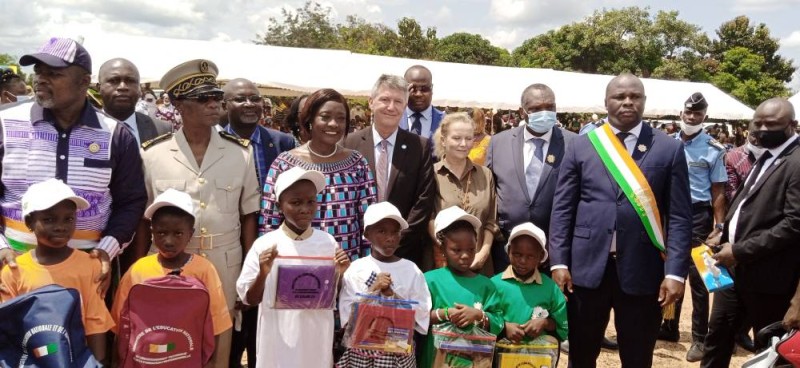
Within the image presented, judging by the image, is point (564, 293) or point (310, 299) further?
point (564, 293)

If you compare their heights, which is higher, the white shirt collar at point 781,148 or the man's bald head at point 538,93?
the man's bald head at point 538,93

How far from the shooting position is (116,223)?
132 inches

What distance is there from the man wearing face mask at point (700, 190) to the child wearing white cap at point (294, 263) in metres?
4.07

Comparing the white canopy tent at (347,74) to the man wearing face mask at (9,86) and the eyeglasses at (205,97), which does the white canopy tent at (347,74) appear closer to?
the man wearing face mask at (9,86)

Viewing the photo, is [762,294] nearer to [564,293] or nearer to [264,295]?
[564,293]

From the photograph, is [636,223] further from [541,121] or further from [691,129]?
[691,129]

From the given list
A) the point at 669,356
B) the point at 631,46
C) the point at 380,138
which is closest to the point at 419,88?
the point at 380,138

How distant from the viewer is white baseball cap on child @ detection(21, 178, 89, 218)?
2.90 meters

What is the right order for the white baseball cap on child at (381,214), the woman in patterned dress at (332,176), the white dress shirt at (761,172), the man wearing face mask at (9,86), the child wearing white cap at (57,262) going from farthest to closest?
the man wearing face mask at (9,86), the white dress shirt at (761,172), the woman in patterned dress at (332,176), the white baseball cap on child at (381,214), the child wearing white cap at (57,262)

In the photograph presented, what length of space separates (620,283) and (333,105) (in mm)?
2123

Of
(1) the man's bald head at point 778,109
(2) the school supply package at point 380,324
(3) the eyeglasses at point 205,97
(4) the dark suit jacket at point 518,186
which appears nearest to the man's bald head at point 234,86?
(3) the eyeglasses at point 205,97

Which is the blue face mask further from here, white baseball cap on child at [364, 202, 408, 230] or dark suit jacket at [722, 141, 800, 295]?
white baseball cap on child at [364, 202, 408, 230]

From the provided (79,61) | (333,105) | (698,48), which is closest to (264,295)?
(333,105)

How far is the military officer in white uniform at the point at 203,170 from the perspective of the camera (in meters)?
3.48
